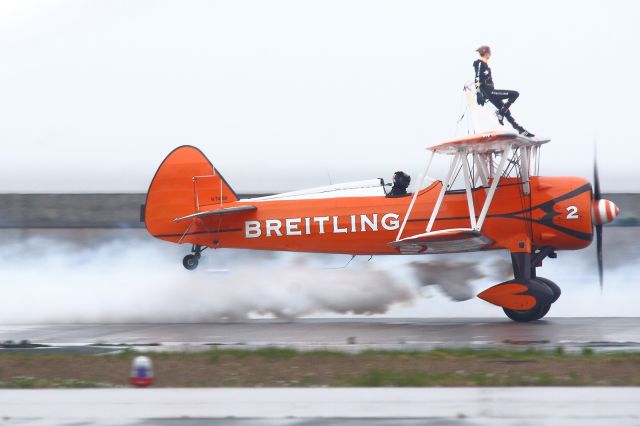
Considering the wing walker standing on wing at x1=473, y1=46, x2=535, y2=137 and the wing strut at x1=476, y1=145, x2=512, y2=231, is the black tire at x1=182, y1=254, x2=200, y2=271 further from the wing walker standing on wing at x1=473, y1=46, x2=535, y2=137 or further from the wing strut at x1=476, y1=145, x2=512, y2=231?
the wing walker standing on wing at x1=473, y1=46, x2=535, y2=137

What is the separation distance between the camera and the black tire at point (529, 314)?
18.4 m

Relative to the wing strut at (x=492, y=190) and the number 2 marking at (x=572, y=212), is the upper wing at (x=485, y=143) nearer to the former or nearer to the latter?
the wing strut at (x=492, y=190)

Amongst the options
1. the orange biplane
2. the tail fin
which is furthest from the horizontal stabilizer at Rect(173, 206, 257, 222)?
the tail fin

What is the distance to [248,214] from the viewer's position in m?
21.0

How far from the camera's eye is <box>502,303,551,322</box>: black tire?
60.2ft

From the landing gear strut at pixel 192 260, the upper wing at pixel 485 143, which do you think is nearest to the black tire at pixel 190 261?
the landing gear strut at pixel 192 260

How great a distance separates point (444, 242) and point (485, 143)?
196cm

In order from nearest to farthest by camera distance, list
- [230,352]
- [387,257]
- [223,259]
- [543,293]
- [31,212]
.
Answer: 1. [230,352]
2. [543,293]
3. [387,257]
4. [223,259]
5. [31,212]

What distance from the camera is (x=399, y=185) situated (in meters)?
20.2

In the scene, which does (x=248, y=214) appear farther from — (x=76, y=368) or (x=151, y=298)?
(x=76, y=368)

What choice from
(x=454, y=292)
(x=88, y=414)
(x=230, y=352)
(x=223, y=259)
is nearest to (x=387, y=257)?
(x=454, y=292)

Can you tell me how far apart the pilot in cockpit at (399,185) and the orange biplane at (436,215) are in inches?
4.6

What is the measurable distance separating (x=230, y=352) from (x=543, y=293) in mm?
6882

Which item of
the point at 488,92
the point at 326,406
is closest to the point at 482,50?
the point at 488,92
